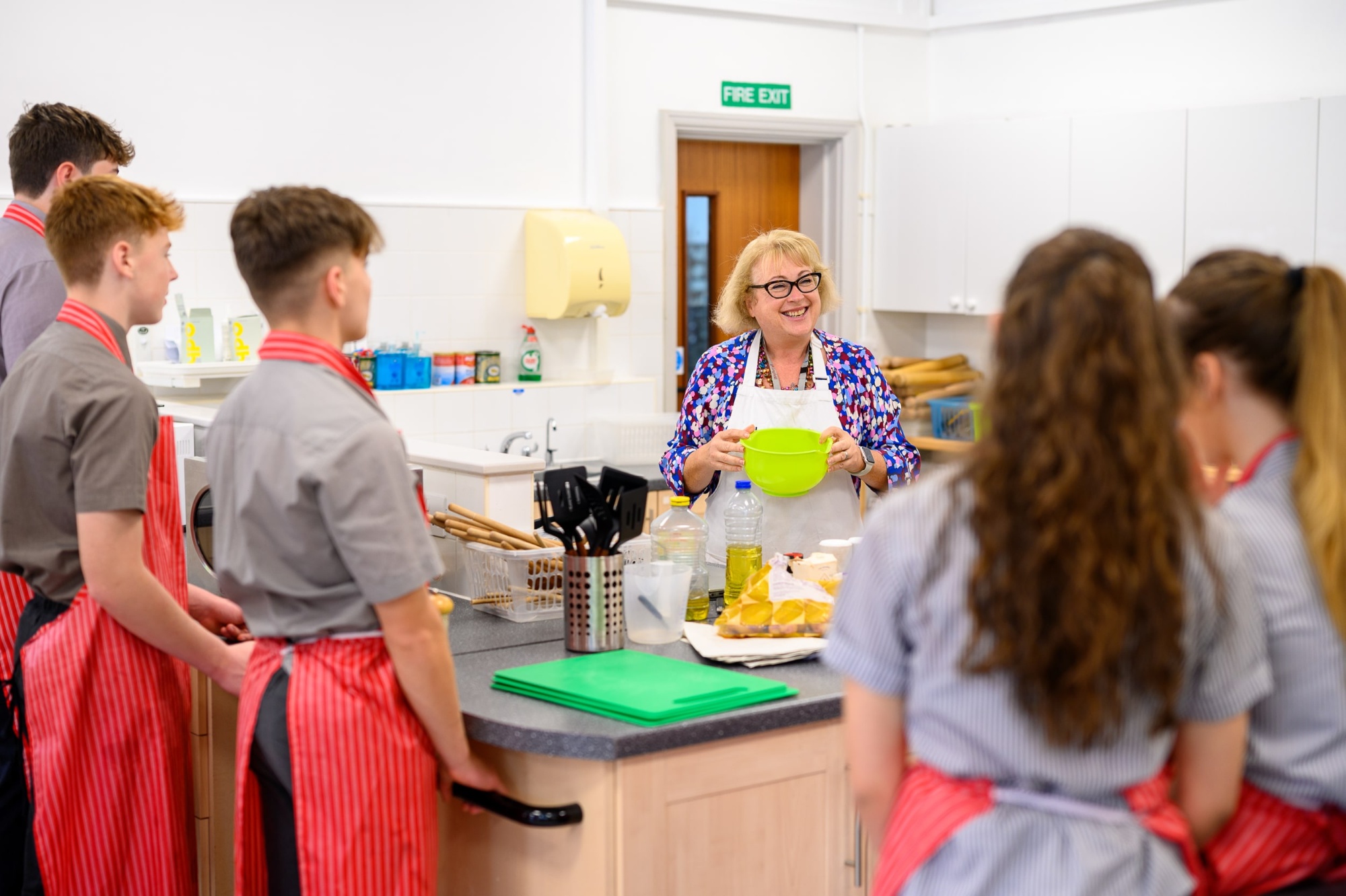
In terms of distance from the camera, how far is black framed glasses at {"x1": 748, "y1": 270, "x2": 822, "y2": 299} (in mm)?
3174

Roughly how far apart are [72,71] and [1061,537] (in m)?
4.27

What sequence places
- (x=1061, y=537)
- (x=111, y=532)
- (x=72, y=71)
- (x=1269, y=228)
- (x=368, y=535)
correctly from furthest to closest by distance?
(x=1269, y=228), (x=72, y=71), (x=111, y=532), (x=368, y=535), (x=1061, y=537)

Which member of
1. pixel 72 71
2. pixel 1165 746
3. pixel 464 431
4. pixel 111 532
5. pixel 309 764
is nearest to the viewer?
pixel 1165 746

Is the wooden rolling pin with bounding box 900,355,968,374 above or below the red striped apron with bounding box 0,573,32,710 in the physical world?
above

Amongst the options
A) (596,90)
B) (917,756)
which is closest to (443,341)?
(596,90)

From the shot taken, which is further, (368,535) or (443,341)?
(443,341)

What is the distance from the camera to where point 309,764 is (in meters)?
1.87

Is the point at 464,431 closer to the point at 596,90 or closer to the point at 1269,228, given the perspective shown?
the point at 596,90

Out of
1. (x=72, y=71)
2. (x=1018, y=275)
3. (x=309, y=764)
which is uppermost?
(x=72, y=71)

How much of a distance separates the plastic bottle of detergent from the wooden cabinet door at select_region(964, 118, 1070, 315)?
1.90m

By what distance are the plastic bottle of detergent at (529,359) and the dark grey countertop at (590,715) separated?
120 inches

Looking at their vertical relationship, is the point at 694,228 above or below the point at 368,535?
above

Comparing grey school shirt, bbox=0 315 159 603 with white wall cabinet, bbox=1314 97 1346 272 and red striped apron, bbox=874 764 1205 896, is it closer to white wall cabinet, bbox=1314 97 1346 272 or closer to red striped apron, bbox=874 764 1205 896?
red striped apron, bbox=874 764 1205 896

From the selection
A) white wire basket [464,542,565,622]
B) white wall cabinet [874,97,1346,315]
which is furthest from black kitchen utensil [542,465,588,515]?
white wall cabinet [874,97,1346,315]
